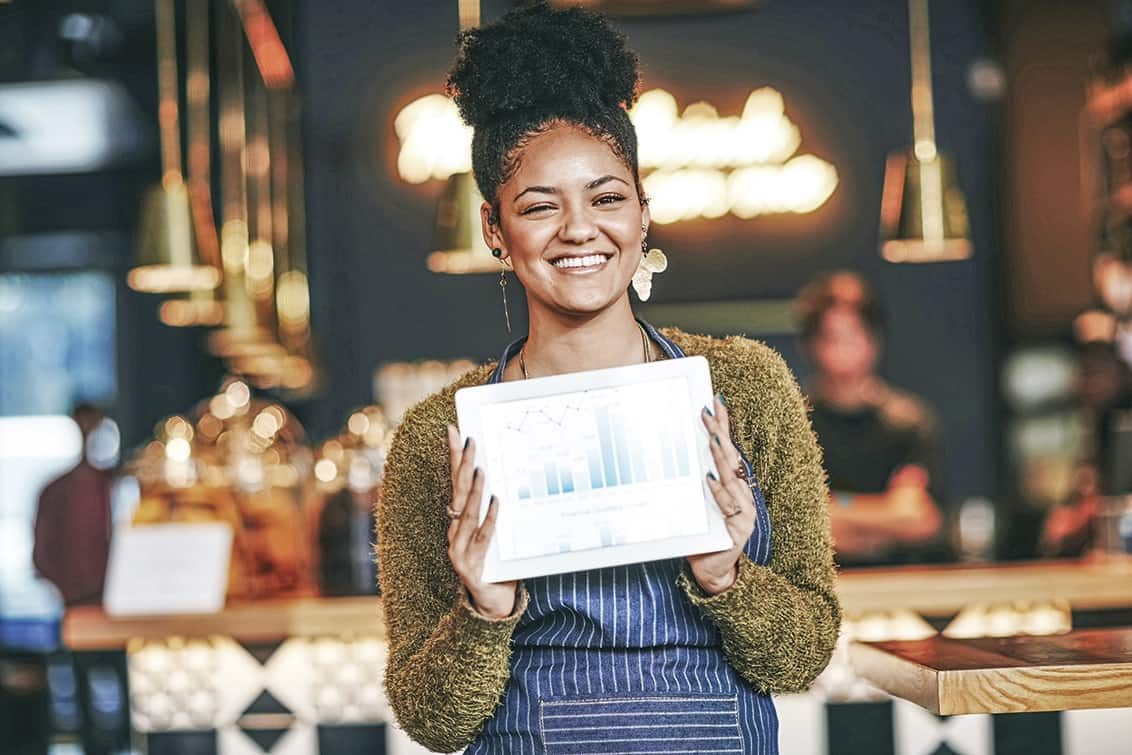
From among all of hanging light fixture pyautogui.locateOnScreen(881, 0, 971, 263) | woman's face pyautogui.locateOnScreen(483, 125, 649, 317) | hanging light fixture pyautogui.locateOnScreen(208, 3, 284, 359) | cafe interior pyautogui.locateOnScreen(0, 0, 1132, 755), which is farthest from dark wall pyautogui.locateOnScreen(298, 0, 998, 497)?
woman's face pyautogui.locateOnScreen(483, 125, 649, 317)

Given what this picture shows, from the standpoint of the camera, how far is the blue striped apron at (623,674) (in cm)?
165

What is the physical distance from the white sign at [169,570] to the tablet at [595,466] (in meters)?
2.06

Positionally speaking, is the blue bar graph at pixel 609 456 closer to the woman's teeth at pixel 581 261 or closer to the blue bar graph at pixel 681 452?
the blue bar graph at pixel 681 452

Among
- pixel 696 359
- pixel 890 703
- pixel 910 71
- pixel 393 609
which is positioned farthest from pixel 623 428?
pixel 910 71

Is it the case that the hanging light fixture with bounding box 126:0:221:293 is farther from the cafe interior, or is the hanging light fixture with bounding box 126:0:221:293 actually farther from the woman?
the woman

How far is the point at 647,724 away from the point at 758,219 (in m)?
5.35

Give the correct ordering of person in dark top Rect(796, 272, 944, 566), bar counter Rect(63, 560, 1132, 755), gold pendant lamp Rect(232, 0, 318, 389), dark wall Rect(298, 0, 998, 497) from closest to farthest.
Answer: bar counter Rect(63, 560, 1132, 755) < person in dark top Rect(796, 272, 944, 566) < gold pendant lamp Rect(232, 0, 318, 389) < dark wall Rect(298, 0, 998, 497)

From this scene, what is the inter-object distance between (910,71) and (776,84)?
63cm

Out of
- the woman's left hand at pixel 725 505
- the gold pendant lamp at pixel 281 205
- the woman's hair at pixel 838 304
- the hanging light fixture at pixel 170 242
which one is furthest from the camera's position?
the gold pendant lamp at pixel 281 205

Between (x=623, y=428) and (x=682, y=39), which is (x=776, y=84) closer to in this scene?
(x=682, y=39)

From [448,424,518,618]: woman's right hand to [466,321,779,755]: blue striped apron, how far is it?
13 cm

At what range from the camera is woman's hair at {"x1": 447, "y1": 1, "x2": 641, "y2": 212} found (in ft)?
5.47

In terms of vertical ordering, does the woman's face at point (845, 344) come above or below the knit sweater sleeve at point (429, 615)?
above

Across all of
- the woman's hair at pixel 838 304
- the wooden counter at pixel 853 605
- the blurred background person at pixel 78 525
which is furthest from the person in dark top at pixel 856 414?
the blurred background person at pixel 78 525
